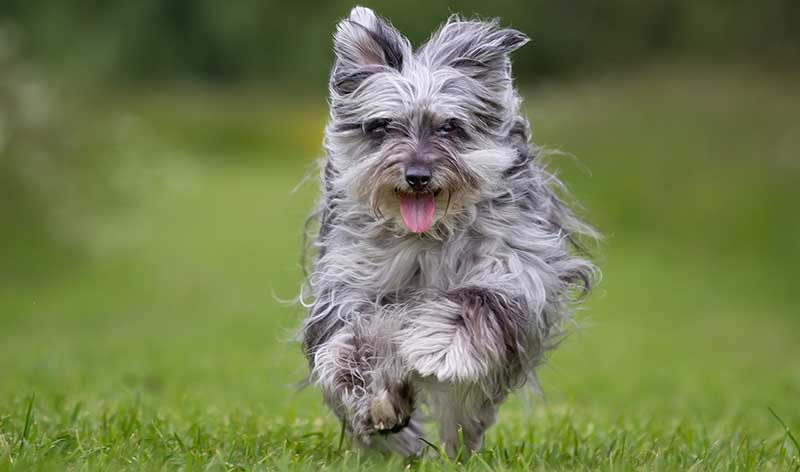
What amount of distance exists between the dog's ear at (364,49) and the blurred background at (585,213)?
1441 mm

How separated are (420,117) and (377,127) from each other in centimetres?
21

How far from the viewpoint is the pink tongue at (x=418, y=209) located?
4836mm

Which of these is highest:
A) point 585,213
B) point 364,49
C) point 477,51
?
point 477,51

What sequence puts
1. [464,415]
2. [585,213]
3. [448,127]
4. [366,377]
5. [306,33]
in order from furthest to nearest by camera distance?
1. [306,33]
2. [585,213]
3. [464,415]
4. [448,127]
5. [366,377]

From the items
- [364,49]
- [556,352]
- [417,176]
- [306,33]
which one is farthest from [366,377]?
[306,33]

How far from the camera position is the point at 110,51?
4425 centimetres

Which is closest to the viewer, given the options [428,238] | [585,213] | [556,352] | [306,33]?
[428,238]

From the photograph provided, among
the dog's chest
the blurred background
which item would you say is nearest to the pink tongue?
the dog's chest

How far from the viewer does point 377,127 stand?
194 inches

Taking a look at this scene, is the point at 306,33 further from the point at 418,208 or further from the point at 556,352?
the point at 418,208

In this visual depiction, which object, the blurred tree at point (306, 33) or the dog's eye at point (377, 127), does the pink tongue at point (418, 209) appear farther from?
the blurred tree at point (306, 33)

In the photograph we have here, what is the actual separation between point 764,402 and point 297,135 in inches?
1278

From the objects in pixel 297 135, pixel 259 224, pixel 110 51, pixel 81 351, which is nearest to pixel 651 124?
pixel 259 224

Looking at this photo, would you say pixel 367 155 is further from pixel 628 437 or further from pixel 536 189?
pixel 628 437
